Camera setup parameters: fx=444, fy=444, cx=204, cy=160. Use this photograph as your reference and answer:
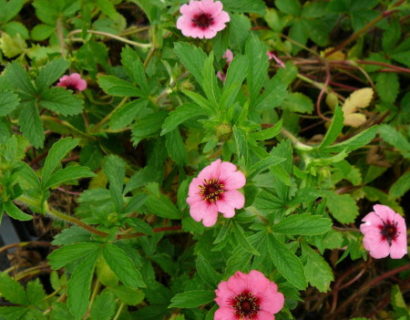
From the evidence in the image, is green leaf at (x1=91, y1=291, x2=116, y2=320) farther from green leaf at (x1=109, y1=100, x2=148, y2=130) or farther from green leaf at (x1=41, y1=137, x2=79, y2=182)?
green leaf at (x1=109, y1=100, x2=148, y2=130)

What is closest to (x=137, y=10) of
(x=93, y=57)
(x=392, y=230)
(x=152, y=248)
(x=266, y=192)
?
(x=93, y=57)

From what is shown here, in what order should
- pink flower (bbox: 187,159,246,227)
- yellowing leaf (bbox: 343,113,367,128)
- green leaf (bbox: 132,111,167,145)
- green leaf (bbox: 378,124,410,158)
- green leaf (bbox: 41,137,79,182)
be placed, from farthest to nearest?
yellowing leaf (bbox: 343,113,367,128), green leaf (bbox: 378,124,410,158), green leaf (bbox: 132,111,167,145), green leaf (bbox: 41,137,79,182), pink flower (bbox: 187,159,246,227)

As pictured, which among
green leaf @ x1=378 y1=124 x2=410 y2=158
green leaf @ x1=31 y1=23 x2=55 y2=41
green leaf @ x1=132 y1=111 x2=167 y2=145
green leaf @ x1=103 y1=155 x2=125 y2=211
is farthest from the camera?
green leaf @ x1=31 y1=23 x2=55 y2=41

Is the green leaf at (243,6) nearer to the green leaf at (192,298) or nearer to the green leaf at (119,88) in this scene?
the green leaf at (119,88)

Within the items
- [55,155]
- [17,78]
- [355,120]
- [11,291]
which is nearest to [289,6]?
[355,120]

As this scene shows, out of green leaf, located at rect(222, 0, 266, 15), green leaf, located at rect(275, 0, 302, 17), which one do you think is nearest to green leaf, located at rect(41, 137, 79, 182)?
green leaf, located at rect(222, 0, 266, 15)

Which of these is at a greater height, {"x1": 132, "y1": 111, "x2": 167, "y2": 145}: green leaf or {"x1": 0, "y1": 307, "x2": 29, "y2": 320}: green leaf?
{"x1": 132, "y1": 111, "x2": 167, "y2": 145}: green leaf

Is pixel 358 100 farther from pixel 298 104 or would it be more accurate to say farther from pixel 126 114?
pixel 126 114
